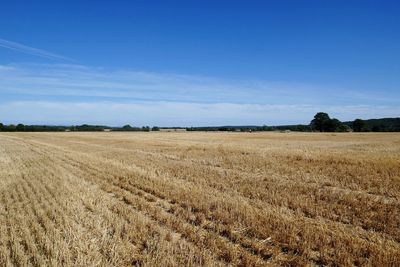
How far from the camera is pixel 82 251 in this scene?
6492mm

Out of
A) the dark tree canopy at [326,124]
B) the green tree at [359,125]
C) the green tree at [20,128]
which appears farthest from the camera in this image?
the green tree at [20,128]

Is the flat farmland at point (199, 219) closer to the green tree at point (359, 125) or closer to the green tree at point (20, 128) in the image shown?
the green tree at point (359, 125)

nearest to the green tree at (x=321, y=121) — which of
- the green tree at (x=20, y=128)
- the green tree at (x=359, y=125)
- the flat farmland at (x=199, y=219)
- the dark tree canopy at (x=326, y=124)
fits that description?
the dark tree canopy at (x=326, y=124)

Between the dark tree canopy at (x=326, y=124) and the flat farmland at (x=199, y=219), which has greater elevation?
the dark tree canopy at (x=326, y=124)

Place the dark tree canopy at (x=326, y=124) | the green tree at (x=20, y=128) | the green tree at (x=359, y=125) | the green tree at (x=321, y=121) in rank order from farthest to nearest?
the green tree at (x=20, y=128) < the green tree at (x=359, y=125) < the green tree at (x=321, y=121) < the dark tree canopy at (x=326, y=124)

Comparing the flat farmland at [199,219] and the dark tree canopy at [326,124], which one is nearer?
the flat farmland at [199,219]

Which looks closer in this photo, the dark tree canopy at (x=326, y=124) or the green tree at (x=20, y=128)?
the dark tree canopy at (x=326, y=124)

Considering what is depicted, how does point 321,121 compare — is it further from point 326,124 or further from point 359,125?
point 359,125

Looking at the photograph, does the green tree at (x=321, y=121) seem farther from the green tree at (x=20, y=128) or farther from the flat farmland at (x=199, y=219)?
the flat farmland at (x=199, y=219)

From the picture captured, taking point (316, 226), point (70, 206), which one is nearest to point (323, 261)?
point (316, 226)

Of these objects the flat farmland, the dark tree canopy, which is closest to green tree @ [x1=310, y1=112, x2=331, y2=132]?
the dark tree canopy

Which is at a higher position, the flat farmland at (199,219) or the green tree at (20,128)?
the green tree at (20,128)

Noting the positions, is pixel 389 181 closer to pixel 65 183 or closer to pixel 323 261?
pixel 323 261

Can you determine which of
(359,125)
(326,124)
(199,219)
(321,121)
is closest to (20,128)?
(321,121)
